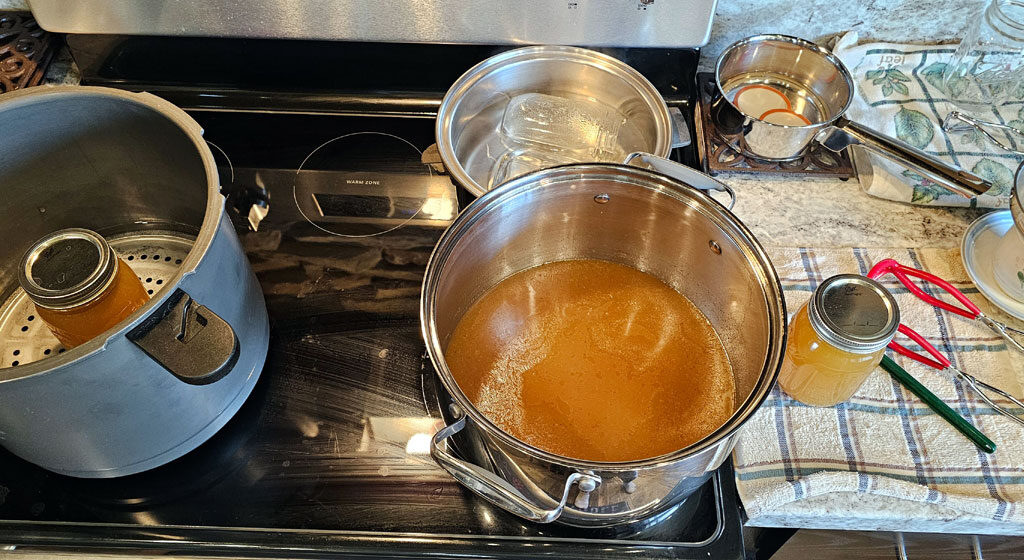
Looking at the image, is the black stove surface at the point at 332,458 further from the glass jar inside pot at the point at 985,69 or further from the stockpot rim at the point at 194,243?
the glass jar inside pot at the point at 985,69

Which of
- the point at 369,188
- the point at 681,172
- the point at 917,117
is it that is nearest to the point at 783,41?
the point at 917,117

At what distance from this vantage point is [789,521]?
66cm

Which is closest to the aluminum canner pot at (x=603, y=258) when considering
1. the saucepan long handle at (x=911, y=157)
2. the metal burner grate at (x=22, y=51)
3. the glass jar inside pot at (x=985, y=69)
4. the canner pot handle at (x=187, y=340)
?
the canner pot handle at (x=187, y=340)

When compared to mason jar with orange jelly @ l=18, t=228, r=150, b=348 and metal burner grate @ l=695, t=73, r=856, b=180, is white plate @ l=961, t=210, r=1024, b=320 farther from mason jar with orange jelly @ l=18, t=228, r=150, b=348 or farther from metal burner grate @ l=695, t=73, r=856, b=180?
mason jar with orange jelly @ l=18, t=228, r=150, b=348

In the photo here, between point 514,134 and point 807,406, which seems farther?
point 514,134

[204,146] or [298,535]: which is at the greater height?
[204,146]

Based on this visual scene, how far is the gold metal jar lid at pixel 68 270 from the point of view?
1.84 ft

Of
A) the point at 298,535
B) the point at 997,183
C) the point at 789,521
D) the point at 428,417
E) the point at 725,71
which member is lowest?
the point at 298,535

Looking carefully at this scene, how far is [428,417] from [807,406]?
0.37m

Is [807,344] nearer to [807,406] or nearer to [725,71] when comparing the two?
[807,406]

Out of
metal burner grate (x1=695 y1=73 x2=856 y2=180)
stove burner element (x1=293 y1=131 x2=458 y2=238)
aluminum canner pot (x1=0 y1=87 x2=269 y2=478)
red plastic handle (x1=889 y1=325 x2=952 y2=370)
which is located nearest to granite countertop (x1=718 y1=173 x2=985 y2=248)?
metal burner grate (x1=695 y1=73 x2=856 y2=180)

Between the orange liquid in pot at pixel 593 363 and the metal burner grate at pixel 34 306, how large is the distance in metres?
0.33

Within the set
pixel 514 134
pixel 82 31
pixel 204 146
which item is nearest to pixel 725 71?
pixel 514 134

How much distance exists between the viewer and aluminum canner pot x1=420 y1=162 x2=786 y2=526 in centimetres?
52
